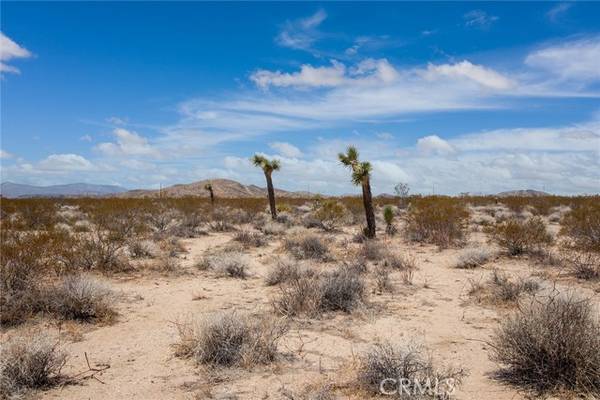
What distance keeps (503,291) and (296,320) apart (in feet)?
13.1

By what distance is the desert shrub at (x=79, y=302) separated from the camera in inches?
292

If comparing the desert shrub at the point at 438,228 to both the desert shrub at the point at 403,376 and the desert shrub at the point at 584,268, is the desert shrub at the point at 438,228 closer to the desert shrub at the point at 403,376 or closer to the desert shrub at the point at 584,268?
the desert shrub at the point at 584,268

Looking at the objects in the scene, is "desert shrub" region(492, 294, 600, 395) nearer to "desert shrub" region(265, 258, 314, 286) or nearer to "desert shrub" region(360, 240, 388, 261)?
"desert shrub" region(265, 258, 314, 286)

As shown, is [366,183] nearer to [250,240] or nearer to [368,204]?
[368,204]

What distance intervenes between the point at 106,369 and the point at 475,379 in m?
4.51

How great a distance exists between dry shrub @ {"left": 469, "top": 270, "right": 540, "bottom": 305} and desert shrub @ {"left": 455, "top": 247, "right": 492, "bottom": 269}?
109 inches

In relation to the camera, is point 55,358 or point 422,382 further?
point 55,358

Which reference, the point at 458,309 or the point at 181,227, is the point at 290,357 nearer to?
the point at 458,309

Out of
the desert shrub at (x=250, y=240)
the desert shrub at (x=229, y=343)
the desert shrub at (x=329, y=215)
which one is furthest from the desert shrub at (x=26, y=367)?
the desert shrub at (x=329, y=215)

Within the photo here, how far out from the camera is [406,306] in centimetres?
850

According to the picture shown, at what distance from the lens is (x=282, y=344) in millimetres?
6379

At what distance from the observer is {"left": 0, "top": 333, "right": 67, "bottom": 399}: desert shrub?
482 centimetres

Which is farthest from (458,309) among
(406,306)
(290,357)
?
(290,357)

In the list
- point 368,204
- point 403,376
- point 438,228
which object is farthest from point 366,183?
point 403,376
